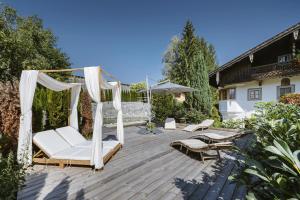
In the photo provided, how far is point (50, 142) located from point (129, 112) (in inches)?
502

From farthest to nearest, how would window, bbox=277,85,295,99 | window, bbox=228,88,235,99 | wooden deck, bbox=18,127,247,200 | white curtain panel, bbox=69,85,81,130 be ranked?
window, bbox=228,88,235,99 < window, bbox=277,85,295,99 < white curtain panel, bbox=69,85,81,130 < wooden deck, bbox=18,127,247,200

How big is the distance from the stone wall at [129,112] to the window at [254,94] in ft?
29.6

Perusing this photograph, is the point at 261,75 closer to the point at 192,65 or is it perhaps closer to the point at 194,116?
the point at 192,65

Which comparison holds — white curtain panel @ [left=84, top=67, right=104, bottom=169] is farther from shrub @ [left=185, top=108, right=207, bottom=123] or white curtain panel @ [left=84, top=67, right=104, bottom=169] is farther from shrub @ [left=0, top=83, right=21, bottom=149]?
shrub @ [left=185, top=108, right=207, bottom=123]

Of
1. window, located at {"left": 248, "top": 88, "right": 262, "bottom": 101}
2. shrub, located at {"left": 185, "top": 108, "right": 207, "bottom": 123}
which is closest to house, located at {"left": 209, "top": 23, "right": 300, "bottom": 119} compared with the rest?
window, located at {"left": 248, "top": 88, "right": 262, "bottom": 101}

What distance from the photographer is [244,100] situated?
57.2 feet

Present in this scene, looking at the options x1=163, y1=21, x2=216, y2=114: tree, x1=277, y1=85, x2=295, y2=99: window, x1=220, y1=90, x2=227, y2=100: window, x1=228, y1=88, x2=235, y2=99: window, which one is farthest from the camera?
x1=220, y1=90, x2=227, y2=100: window

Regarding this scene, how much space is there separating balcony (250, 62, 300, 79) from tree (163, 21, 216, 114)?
3889mm

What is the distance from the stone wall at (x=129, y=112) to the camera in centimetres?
1606

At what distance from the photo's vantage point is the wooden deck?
382 centimetres

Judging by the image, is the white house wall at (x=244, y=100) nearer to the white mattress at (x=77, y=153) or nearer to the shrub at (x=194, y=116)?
the shrub at (x=194, y=116)

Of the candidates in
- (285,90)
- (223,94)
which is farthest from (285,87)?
(223,94)

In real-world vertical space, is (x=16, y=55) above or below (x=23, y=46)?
below

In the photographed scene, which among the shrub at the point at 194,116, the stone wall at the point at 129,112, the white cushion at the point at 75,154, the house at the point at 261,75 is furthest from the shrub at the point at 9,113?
the house at the point at 261,75
